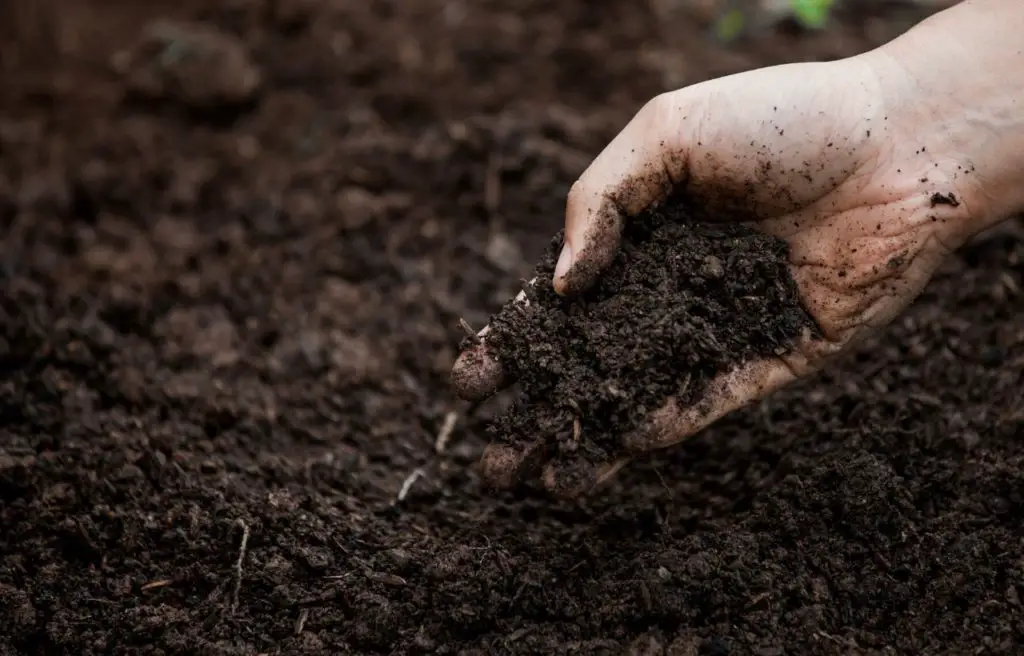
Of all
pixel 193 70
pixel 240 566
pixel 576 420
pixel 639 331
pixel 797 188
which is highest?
pixel 193 70

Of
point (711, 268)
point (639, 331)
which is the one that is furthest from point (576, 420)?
point (711, 268)

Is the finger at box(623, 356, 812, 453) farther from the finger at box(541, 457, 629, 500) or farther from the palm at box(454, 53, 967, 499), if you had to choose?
the finger at box(541, 457, 629, 500)

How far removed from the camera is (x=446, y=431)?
2.58m

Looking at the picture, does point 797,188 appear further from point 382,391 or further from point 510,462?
point 382,391

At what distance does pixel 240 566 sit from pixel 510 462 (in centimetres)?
65

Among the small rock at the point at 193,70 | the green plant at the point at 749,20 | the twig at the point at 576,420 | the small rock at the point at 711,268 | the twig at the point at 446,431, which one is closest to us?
the twig at the point at 576,420

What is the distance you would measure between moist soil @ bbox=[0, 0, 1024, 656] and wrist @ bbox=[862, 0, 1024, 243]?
1.78ft

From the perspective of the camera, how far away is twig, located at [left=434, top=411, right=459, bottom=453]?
254 cm

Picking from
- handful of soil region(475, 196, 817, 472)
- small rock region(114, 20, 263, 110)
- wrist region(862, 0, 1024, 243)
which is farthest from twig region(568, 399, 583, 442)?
small rock region(114, 20, 263, 110)

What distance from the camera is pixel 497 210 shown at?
10.9ft

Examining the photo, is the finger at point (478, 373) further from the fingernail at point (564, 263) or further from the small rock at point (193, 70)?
the small rock at point (193, 70)

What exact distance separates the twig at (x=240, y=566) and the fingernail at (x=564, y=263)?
0.91 meters

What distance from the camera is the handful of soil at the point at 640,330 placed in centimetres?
192

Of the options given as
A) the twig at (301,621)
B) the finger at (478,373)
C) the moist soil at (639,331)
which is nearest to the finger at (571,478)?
the moist soil at (639,331)
